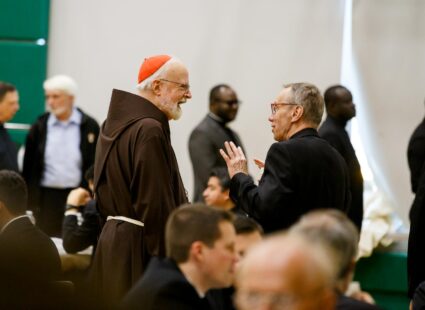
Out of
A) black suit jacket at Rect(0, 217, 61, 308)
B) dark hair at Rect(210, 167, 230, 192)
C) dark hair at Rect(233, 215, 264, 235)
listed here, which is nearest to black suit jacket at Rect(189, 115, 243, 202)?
dark hair at Rect(210, 167, 230, 192)

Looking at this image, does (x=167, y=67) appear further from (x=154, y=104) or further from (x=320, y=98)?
(x=320, y=98)

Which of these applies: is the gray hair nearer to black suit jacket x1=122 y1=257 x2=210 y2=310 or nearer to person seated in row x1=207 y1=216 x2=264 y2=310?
person seated in row x1=207 y1=216 x2=264 y2=310

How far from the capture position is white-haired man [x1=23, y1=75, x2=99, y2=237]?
6828 mm

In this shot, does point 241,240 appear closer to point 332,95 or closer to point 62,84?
point 332,95

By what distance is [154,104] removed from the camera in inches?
170

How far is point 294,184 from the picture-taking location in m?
4.03

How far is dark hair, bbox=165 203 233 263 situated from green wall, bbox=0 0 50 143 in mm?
4782

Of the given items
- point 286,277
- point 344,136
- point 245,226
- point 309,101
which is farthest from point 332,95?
point 286,277

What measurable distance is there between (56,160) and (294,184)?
3.11 metres

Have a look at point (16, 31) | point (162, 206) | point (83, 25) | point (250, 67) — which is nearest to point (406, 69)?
point (250, 67)

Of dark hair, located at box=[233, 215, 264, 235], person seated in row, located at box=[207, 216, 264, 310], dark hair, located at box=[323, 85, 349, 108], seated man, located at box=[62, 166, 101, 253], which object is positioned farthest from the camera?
dark hair, located at box=[323, 85, 349, 108]

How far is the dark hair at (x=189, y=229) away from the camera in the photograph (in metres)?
2.97

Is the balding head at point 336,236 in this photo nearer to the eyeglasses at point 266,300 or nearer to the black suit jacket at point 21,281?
the eyeglasses at point 266,300

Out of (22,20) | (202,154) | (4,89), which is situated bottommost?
(202,154)
